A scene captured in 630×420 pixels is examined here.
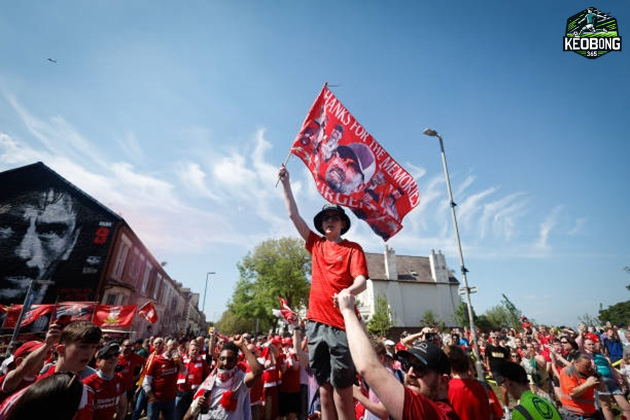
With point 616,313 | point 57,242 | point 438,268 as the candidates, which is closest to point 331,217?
point 57,242

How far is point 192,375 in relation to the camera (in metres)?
8.58

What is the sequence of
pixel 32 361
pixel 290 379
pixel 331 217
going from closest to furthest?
1. pixel 32 361
2. pixel 331 217
3. pixel 290 379

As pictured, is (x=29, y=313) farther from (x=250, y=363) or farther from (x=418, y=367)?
(x=418, y=367)

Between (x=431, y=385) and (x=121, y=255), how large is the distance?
25312 mm

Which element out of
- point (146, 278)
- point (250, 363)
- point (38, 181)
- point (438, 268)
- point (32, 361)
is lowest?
point (250, 363)

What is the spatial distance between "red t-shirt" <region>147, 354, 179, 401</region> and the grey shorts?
6954 mm

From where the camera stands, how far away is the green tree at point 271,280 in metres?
40.3

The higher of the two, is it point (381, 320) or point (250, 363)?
point (381, 320)

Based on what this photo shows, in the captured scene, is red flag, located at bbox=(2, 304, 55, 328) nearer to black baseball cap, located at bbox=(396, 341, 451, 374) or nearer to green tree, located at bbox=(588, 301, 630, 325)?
black baseball cap, located at bbox=(396, 341, 451, 374)

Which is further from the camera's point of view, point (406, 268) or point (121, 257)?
point (406, 268)

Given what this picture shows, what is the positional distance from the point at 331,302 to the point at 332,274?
307 millimetres

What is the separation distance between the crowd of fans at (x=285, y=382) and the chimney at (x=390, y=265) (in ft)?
128

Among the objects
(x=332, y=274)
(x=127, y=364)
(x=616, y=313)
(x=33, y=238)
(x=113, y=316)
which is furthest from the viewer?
(x=616, y=313)

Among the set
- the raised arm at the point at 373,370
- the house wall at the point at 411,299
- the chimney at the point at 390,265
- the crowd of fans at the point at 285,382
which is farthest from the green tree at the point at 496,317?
the raised arm at the point at 373,370
